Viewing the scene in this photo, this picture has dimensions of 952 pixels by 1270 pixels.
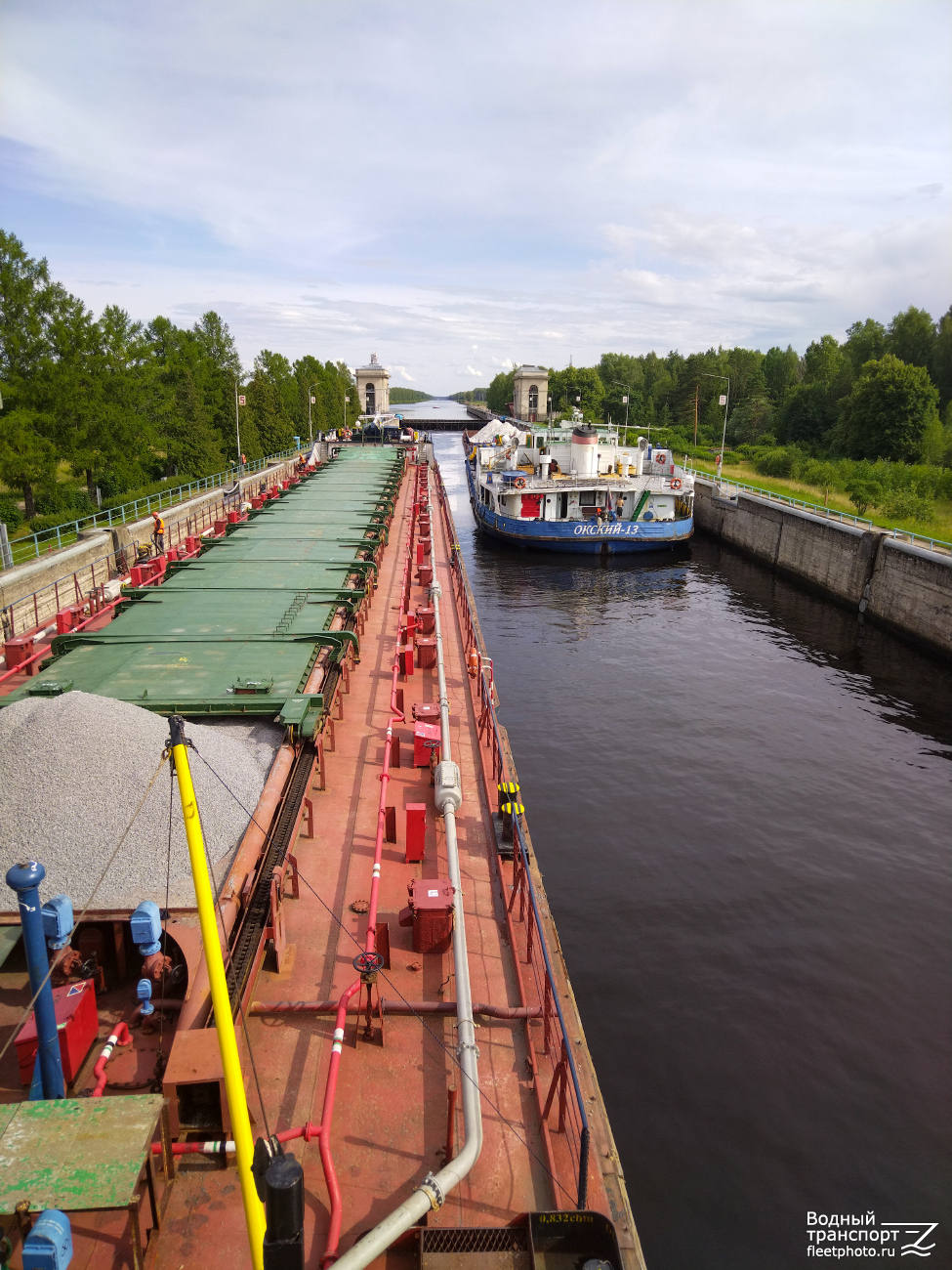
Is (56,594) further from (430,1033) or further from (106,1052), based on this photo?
(430,1033)

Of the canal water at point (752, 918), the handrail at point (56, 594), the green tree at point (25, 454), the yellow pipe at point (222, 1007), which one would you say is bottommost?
the canal water at point (752, 918)

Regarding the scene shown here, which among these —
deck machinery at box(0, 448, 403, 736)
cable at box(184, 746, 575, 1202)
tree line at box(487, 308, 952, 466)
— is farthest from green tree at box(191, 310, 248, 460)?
cable at box(184, 746, 575, 1202)

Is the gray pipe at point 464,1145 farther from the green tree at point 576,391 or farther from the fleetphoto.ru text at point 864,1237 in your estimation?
the green tree at point 576,391

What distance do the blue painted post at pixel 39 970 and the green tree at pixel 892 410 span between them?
78.8 metres

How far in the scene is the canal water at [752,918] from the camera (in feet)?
35.0

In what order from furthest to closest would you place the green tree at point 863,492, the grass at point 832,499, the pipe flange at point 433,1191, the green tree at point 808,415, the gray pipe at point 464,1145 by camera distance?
the green tree at point 808,415 → the green tree at point 863,492 → the grass at point 832,499 → the pipe flange at point 433,1191 → the gray pipe at point 464,1145

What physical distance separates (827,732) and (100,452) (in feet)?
117

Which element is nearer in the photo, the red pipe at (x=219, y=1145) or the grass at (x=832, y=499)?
the red pipe at (x=219, y=1145)

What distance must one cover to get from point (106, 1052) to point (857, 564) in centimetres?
3879

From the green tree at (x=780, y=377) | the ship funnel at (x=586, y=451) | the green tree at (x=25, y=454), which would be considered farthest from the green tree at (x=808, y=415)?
the green tree at (x=25, y=454)

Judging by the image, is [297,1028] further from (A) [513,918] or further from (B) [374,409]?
(B) [374,409]

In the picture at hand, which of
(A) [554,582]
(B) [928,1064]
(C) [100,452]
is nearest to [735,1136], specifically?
(B) [928,1064]

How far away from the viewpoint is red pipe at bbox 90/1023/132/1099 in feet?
25.5

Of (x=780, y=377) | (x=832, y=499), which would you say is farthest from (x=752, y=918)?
(x=780, y=377)
